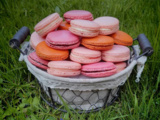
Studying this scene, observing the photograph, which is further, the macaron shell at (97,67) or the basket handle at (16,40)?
the basket handle at (16,40)

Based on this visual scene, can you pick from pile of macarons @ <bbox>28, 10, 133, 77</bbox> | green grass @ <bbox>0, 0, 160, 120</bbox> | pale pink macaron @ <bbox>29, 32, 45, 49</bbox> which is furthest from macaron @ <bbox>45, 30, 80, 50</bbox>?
green grass @ <bbox>0, 0, 160, 120</bbox>

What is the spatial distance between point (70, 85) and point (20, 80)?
1.77 ft

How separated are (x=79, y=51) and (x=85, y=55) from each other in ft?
0.13

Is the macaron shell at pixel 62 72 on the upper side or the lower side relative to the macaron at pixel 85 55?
lower

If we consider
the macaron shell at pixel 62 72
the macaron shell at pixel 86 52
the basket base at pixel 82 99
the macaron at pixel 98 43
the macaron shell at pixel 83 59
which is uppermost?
the macaron at pixel 98 43

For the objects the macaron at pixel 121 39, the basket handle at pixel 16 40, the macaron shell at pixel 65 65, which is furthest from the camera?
the macaron at pixel 121 39

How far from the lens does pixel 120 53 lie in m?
0.97

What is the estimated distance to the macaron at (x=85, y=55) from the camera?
2.99 feet

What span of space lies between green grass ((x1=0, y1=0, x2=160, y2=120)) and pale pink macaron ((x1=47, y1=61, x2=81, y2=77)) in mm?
196

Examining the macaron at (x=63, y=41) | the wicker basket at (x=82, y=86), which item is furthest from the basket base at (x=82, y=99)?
the macaron at (x=63, y=41)

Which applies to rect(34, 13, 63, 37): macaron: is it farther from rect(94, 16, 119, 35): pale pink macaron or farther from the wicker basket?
rect(94, 16, 119, 35): pale pink macaron

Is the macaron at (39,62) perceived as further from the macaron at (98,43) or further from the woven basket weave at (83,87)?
the macaron at (98,43)

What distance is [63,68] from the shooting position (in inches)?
34.5

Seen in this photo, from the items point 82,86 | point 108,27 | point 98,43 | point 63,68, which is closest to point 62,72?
point 63,68
